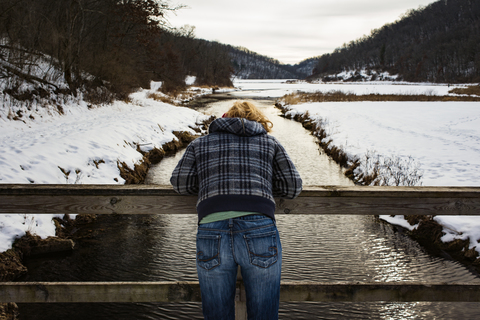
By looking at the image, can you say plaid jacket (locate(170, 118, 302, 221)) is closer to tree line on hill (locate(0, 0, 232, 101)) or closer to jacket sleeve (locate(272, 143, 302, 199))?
jacket sleeve (locate(272, 143, 302, 199))

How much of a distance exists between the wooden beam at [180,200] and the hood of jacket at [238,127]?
0.62 meters

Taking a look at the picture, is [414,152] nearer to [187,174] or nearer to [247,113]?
[247,113]

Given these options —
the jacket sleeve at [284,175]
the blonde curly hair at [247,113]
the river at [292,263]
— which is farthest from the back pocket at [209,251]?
the river at [292,263]

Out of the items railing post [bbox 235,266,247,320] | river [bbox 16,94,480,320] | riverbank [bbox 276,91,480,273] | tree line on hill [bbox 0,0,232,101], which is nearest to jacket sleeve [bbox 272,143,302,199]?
railing post [bbox 235,266,247,320]

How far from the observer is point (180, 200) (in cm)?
232

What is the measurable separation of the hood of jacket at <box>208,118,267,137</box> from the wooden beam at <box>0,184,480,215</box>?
62cm

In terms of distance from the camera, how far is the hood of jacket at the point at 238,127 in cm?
188

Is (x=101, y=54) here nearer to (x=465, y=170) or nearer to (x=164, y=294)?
(x=465, y=170)

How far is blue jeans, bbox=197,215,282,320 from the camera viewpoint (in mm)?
1746

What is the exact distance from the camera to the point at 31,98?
13.7 m

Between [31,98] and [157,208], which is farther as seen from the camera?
[31,98]

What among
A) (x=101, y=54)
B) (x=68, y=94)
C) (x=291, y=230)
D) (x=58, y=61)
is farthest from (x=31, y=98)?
(x=291, y=230)

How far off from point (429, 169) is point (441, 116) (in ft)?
40.9

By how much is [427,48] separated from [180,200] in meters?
128
